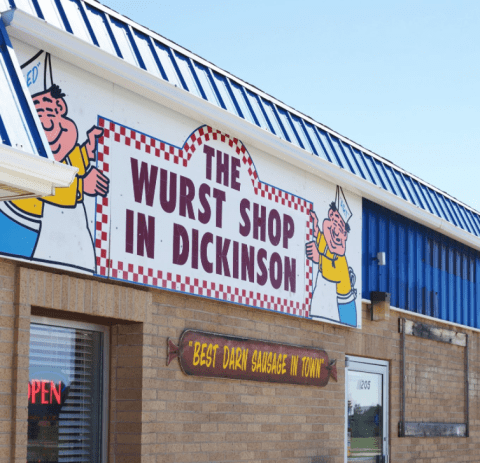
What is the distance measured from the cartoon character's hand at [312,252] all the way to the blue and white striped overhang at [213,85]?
119 centimetres

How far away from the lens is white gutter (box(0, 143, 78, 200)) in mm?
5211

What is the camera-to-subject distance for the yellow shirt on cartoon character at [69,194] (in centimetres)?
676

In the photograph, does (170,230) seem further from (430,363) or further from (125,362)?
(430,363)

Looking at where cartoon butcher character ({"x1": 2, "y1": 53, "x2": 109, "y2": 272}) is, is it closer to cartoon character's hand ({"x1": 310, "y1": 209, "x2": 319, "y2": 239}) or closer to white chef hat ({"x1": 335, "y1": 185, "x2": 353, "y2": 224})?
cartoon character's hand ({"x1": 310, "y1": 209, "x2": 319, "y2": 239})

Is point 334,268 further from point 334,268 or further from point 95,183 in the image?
point 95,183

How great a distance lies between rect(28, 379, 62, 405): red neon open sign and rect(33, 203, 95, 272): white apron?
44.0 inches

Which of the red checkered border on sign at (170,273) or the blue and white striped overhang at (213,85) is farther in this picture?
the red checkered border on sign at (170,273)

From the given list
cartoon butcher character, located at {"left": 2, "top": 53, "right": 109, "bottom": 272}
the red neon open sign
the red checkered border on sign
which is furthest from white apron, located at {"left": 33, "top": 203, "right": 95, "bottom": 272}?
the red neon open sign

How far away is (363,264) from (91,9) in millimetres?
6048

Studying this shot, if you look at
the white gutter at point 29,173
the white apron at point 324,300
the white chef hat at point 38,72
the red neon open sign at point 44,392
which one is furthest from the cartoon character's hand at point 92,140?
the white apron at point 324,300

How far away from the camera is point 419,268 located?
13836mm

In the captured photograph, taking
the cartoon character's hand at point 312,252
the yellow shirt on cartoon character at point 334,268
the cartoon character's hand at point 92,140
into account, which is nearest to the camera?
the cartoon character's hand at point 92,140

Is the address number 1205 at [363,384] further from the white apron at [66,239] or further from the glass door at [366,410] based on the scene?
the white apron at [66,239]

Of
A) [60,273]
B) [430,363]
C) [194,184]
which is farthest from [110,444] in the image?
[430,363]
